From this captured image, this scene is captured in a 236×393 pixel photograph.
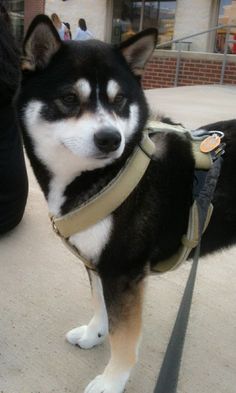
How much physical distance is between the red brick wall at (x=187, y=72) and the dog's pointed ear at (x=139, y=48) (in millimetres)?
8955

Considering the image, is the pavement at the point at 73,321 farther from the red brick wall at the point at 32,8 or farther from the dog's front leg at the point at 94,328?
the red brick wall at the point at 32,8

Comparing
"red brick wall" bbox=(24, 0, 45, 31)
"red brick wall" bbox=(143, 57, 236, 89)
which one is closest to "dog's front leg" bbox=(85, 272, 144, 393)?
"red brick wall" bbox=(143, 57, 236, 89)

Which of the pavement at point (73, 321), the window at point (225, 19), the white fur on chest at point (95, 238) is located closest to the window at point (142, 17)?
the window at point (225, 19)

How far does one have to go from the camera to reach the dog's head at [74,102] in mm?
1725

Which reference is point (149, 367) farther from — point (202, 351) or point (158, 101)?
point (158, 101)

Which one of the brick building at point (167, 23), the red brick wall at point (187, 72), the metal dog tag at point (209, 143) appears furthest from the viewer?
the brick building at point (167, 23)

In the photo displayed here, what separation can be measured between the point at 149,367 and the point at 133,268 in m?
0.56

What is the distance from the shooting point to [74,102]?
1.78m

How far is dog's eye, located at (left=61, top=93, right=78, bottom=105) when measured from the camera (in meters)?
1.78

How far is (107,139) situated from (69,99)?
0.78ft

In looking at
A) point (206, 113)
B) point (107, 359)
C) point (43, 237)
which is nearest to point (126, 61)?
point (107, 359)

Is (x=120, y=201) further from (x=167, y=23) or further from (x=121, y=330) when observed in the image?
(x=167, y=23)

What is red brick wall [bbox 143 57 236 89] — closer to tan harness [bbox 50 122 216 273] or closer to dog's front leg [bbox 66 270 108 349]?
dog's front leg [bbox 66 270 108 349]

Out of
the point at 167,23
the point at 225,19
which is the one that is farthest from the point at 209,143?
the point at 167,23
